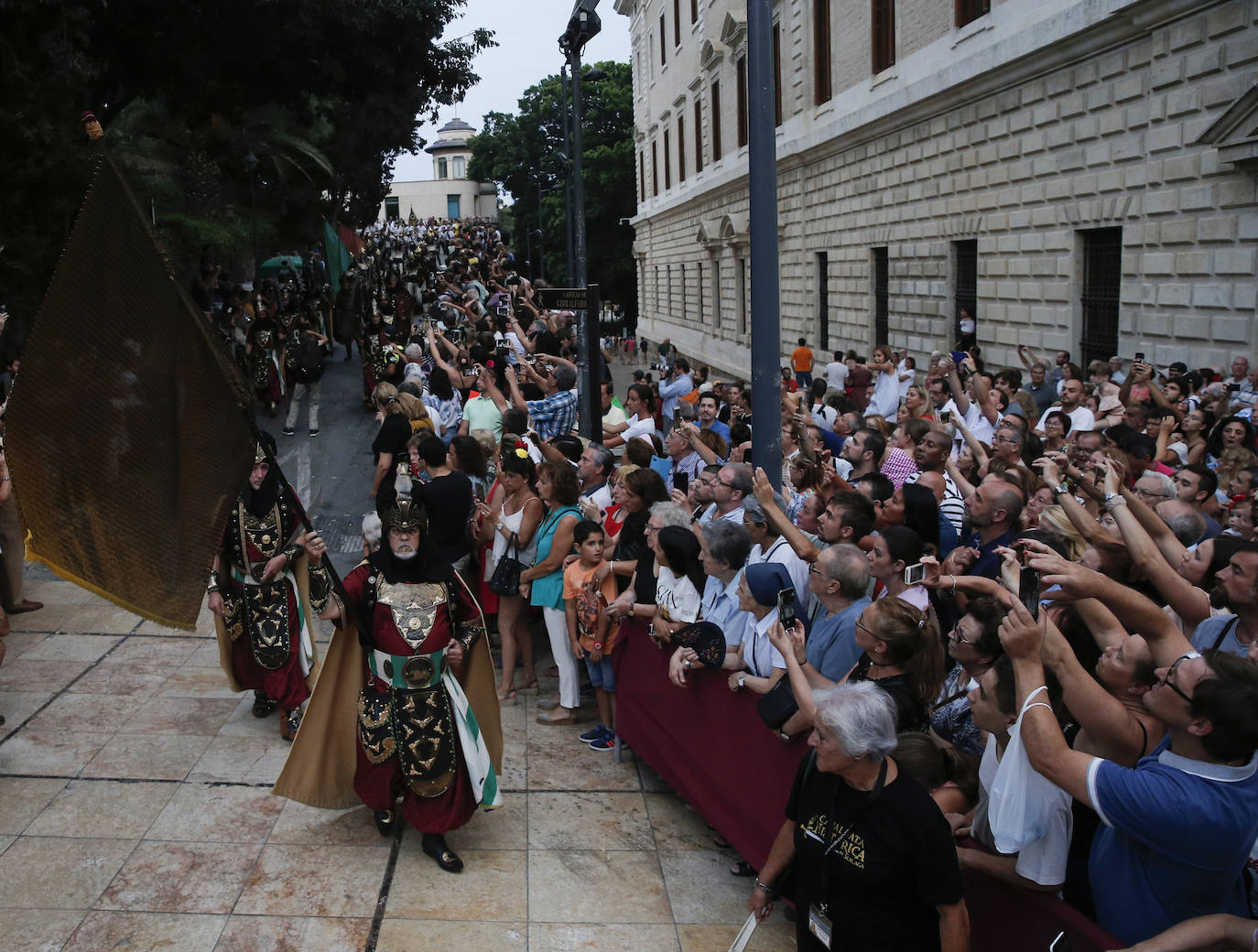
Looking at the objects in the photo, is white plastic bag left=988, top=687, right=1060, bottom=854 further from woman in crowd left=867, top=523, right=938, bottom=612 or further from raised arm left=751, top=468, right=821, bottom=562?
raised arm left=751, top=468, right=821, bottom=562

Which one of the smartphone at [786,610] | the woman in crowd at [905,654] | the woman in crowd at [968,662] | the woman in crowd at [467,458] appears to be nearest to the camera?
the woman in crowd at [968,662]

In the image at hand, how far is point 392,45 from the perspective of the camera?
58.3 ft

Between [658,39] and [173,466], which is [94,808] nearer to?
[173,466]

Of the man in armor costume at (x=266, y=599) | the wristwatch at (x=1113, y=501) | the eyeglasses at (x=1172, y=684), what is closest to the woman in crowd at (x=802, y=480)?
the wristwatch at (x=1113, y=501)

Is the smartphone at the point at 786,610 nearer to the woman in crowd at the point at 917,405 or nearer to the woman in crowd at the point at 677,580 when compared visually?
the woman in crowd at the point at 677,580

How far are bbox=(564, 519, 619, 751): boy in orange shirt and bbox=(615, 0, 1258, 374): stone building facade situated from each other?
807 centimetres

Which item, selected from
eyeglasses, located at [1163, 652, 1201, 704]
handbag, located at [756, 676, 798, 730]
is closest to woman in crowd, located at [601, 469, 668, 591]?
handbag, located at [756, 676, 798, 730]

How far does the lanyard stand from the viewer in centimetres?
353

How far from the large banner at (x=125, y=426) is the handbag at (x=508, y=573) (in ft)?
12.0

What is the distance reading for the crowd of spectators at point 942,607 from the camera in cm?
325

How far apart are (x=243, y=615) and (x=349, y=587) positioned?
1.75m

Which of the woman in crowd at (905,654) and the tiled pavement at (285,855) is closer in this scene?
the woman in crowd at (905,654)

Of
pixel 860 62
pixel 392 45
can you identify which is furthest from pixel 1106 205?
pixel 392 45

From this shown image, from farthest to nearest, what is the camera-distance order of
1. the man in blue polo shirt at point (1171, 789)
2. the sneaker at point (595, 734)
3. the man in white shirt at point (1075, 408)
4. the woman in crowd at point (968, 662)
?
the man in white shirt at point (1075, 408) → the sneaker at point (595, 734) → the woman in crowd at point (968, 662) → the man in blue polo shirt at point (1171, 789)
